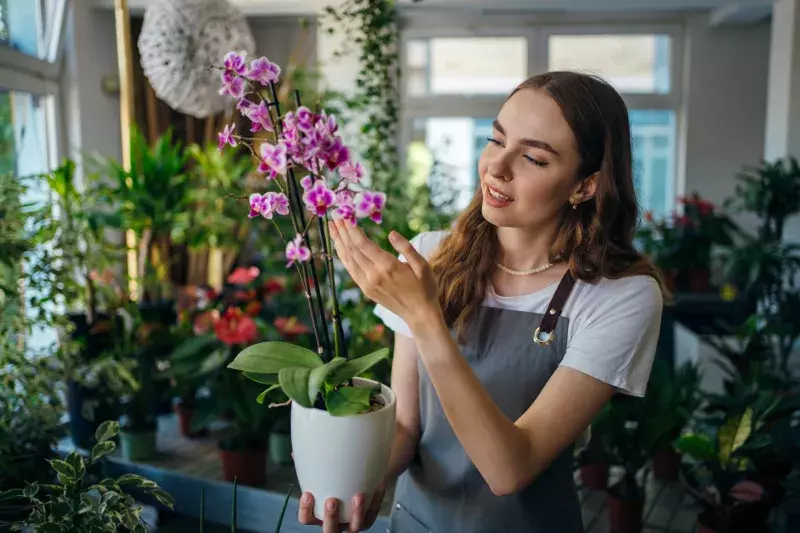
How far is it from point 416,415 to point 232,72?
690mm

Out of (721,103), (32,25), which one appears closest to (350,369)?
(32,25)

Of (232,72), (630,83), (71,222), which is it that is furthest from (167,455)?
(630,83)

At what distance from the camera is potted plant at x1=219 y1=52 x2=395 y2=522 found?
0.91 meters

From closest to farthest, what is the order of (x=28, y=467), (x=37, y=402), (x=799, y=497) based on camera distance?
1. (x=28, y=467)
2. (x=37, y=402)
3. (x=799, y=497)

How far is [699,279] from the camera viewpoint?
4922 mm

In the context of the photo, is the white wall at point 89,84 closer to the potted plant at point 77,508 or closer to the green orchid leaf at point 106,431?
the green orchid leaf at point 106,431

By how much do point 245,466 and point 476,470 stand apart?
1.45 metres

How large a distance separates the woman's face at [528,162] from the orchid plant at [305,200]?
30 centimetres

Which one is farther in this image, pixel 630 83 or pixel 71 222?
pixel 630 83

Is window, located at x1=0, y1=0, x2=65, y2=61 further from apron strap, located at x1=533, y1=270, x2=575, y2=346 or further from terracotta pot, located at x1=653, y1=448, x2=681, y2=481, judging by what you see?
terracotta pot, located at x1=653, y1=448, x2=681, y2=481

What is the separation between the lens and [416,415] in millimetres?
1340

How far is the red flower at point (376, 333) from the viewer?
105 inches

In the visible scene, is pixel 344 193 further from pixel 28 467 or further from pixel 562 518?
pixel 28 467

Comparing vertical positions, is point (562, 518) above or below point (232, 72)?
below
